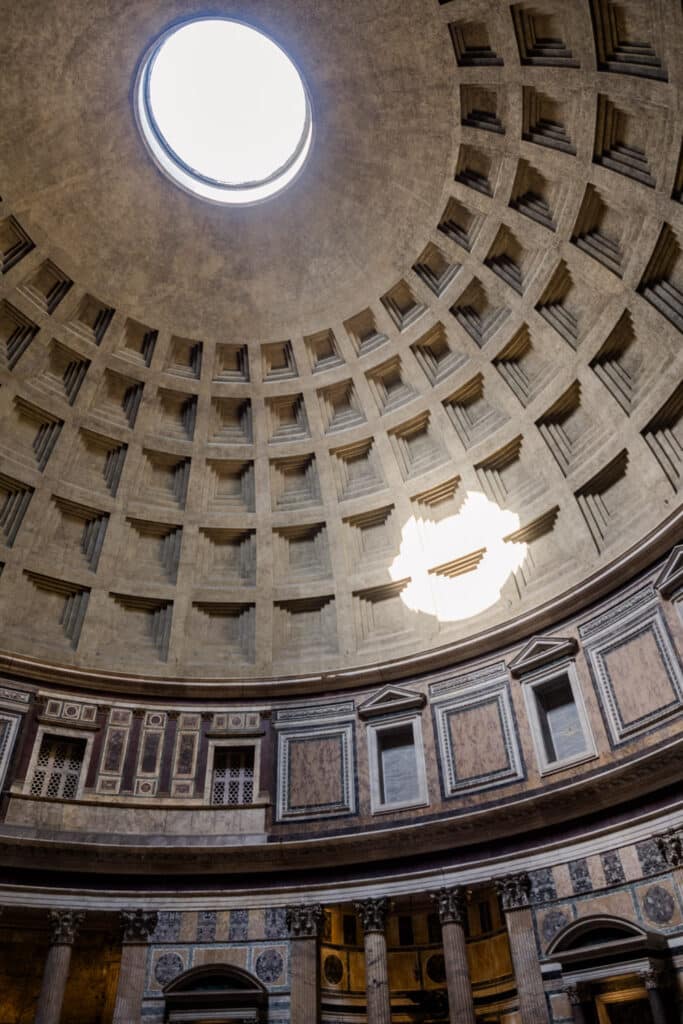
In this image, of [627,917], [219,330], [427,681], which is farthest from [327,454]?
[627,917]

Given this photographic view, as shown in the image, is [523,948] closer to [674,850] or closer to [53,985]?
[674,850]

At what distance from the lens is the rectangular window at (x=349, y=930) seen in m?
19.0

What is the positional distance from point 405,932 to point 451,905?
4643 millimetres

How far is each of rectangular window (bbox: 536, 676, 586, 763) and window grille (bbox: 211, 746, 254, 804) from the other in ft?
25.1

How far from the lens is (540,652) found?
18.7 meters

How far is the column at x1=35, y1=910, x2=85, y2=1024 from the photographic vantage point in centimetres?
1612

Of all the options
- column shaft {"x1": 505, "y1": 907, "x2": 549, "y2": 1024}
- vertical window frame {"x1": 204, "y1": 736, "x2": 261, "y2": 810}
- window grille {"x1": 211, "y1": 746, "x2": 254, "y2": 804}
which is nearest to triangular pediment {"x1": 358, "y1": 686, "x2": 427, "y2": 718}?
vertical window frame {"x1": 204, "y1": 736, "x2": 261, "y2": 810}

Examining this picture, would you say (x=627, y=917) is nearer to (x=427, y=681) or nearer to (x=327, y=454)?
(x=427, y=681)

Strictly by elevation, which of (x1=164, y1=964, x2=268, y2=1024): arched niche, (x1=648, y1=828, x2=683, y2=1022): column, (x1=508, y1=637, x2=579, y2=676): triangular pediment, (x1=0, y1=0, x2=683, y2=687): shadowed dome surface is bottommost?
(x1=164, y1=964, x2=268, y2=1024): arched niche

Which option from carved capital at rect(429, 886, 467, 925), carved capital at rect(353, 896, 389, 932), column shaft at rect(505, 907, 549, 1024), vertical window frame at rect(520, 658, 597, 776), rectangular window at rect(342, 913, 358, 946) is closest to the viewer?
column shaft at rect(505, 907, 549, 1024)

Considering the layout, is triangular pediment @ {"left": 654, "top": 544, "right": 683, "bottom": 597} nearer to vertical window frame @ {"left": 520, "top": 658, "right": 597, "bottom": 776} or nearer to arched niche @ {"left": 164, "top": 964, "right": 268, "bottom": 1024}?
vertical window frame @ {"left": 520, "top": 658, "right": 597, "bottom": 776}

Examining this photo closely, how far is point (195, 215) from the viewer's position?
2222 centimetres

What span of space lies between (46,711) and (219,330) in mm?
11916

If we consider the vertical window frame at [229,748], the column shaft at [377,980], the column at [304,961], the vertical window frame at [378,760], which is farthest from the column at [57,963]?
the vertical window frame at [378,760]
